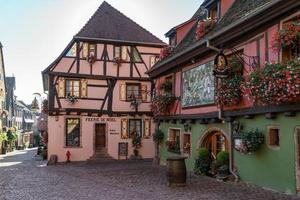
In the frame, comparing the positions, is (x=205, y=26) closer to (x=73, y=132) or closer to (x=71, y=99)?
(x=71, y=99)

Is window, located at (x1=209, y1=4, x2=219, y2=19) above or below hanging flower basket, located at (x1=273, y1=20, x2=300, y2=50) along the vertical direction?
above

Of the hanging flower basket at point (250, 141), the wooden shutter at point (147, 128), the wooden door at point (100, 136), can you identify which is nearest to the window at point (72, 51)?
the wooden door at point (100, 136)

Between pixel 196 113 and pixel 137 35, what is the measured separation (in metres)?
11.0

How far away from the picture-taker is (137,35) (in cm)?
2362

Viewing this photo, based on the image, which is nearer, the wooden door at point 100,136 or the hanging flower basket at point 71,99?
the hanging flower basket at point 71,99

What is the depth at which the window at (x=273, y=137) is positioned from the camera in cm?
988

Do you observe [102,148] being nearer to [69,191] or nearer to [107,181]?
[107,181]

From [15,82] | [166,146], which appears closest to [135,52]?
[166,146]

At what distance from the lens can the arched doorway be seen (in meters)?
13.9

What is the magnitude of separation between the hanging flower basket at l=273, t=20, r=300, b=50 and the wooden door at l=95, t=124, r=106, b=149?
15153 millimetres

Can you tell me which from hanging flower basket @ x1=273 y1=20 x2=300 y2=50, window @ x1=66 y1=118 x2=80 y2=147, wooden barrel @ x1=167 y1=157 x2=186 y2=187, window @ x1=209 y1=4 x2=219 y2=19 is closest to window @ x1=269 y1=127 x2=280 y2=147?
hanging flower basket @ x1=273 y1=20 x2=300 y2=50

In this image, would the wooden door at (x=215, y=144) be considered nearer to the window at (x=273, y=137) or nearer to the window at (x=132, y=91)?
the window at (x=273, y=137)

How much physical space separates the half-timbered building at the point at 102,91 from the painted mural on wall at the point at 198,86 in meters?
8.26

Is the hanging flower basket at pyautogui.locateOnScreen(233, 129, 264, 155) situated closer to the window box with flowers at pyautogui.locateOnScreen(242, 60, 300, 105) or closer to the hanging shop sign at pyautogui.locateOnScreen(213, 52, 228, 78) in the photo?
the window box with flowers at pyautogui.locateOnScreen(242, 60, 300, 105)
